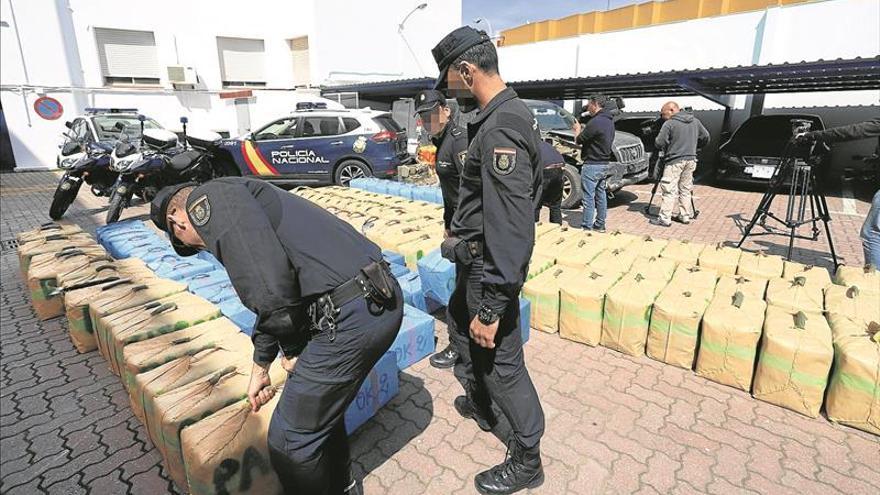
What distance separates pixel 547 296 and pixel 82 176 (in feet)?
26.9

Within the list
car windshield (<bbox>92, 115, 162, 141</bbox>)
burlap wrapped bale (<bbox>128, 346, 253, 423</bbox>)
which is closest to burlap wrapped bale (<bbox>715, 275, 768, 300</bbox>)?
burlap wrapped bale (<bbox>128, 346, 253, 423</bbox>)

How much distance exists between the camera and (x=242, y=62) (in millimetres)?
17312

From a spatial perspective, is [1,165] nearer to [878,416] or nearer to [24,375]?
[24,375]

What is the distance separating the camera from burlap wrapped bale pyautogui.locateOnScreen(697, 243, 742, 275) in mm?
3914

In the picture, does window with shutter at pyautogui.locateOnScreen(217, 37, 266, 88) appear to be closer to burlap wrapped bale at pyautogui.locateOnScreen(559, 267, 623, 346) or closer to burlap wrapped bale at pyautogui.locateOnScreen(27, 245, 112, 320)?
burlap wrapped bale at pyautogui.locateOnScreen(27, 245, 112, 320)

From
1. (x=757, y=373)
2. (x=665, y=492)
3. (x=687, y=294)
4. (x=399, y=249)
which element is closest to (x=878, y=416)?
(x=757, y=373)

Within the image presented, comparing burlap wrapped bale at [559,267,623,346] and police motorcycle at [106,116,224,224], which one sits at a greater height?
police motorcycle at [106,116,224,224]

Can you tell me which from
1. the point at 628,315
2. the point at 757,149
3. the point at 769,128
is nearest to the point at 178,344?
the point at 628,315

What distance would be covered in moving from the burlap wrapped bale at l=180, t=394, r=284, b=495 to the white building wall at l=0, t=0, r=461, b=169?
17.1 meters

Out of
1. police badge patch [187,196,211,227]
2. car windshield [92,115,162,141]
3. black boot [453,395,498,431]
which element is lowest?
black boot [453,395,498,431]

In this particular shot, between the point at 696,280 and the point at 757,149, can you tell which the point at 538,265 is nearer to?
the point at 696,280

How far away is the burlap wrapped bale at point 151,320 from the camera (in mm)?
2678

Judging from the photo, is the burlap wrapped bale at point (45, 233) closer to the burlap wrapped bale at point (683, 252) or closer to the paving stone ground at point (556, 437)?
the paving stone ground at point (556, 437)

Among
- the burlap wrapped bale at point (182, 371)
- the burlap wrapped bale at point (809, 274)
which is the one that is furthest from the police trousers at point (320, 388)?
the burlap wrapped bale at point (809, 274)
